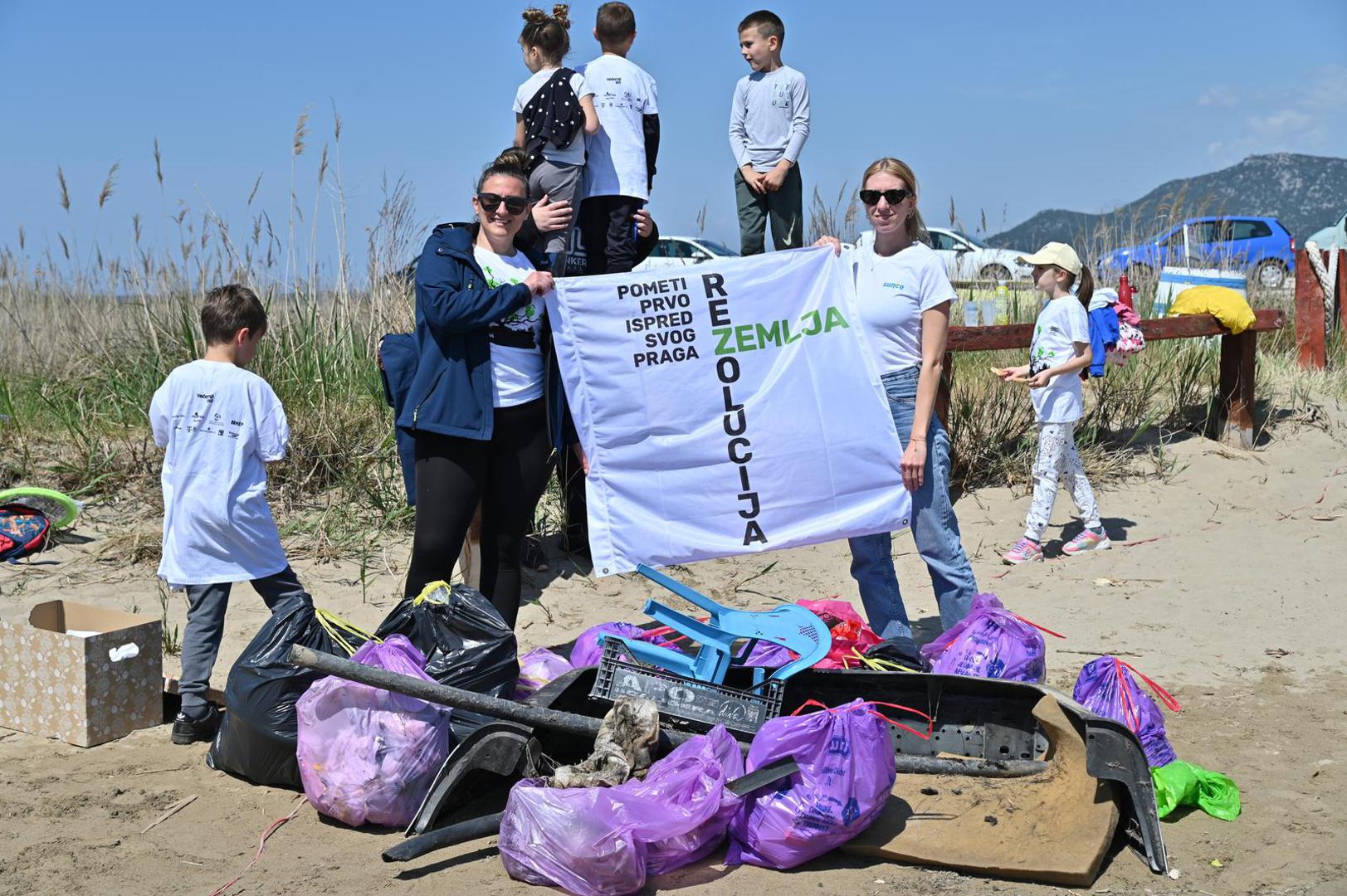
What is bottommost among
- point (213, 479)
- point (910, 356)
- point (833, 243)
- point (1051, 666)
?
point (1051, 666)

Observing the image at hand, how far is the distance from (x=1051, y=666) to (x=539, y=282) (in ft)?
9.59

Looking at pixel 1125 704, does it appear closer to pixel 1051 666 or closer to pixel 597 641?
pixel 1051 666

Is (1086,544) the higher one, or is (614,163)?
(614,163)

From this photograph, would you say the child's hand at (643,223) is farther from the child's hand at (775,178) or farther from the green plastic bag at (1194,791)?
the green plastic bag at (1194,791)

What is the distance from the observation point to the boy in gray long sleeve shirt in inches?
290

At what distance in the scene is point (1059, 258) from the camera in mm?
6938

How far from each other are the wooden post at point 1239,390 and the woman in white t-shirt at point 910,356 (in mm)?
4612

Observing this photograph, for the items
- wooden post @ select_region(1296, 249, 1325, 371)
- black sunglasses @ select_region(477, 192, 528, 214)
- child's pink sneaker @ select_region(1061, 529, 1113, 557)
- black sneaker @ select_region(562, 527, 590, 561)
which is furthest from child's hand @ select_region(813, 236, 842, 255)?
wooden post @ select_region(1296, 249, 1325, 371)

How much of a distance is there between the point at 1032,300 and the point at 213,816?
775cm

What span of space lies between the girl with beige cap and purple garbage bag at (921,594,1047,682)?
2.59m

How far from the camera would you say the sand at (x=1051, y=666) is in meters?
3.49

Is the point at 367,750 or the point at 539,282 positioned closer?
the point at 367,750

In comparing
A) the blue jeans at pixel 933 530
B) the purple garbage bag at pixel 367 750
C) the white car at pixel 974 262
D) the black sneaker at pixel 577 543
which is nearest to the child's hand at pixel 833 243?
the blue jeans at pixel 933 530

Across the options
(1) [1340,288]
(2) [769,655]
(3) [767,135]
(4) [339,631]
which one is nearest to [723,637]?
(2) [769,655]
